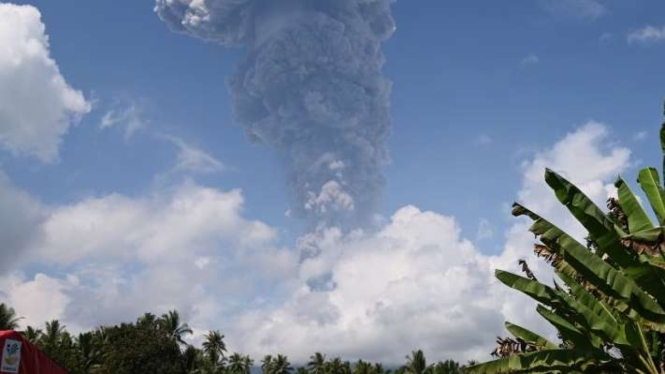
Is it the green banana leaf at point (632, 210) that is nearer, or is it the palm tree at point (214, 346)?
the green banana leaf at point (632, 210)

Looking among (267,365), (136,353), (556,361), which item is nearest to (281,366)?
(267,365)

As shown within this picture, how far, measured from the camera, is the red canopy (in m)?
5.16

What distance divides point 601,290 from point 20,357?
9218 millimetres

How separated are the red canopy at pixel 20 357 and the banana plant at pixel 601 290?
848 centimetres

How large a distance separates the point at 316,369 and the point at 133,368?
30.5 meters

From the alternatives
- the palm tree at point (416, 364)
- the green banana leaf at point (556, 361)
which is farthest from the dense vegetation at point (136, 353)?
the green banana leaf at point (556, 361)

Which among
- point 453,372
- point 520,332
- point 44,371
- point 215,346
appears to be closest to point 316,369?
point 215,346

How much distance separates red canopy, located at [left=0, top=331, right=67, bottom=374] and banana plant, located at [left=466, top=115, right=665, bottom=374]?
27.8 feet

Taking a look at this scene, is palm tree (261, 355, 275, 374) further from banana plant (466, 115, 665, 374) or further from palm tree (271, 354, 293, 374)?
banana plant (466, 115, 665, 374)

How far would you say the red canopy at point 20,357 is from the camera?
516 centimetres

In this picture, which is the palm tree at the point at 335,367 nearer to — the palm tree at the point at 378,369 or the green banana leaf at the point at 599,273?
the palm tree at the point at 378,369

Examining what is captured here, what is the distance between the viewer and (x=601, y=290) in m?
11.0

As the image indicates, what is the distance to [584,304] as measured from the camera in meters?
11.8

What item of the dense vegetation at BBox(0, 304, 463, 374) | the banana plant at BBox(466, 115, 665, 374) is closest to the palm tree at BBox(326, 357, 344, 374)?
the dense vegetation at BBox(0, 304, 463, 374)
